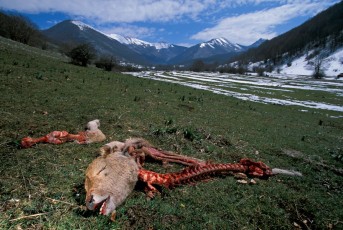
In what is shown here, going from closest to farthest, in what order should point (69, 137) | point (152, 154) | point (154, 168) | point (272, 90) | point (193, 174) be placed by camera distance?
point (193, 174) → point (154, 168) → point (152, 154) → point (69, 137) → point (272, 90)

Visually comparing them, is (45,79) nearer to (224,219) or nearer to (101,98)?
(101,98)

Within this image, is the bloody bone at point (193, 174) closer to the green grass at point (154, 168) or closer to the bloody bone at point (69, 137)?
the green grass at point (154, 168)

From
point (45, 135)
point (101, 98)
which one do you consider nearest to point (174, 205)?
point (45, 135)

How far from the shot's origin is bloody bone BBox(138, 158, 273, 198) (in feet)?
19.8

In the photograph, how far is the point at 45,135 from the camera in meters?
8.02

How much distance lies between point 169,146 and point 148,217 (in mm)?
4202

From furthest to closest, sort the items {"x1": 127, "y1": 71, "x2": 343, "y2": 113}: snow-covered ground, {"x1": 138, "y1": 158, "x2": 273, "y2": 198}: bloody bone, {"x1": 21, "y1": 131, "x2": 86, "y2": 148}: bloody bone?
{"x1": 127, "y1": 71, "x2": 343, "y2": 113}: snow-covered ground < {"x1": 21, "y1": 131, "x2": 86, "y2": 148}: bloody bone < {"x1": 138, "y1": 158, "x2": 273, "y2": 198}: bloody bone

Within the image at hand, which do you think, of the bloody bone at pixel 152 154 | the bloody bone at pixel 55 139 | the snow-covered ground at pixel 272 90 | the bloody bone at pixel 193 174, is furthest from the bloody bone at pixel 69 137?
the snow-covered ground at pixel 272 90

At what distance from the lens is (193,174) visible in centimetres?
665

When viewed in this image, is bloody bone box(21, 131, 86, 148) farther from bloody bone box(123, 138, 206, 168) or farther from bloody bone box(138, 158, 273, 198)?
bloody bone box(138, 158, 273, 198)

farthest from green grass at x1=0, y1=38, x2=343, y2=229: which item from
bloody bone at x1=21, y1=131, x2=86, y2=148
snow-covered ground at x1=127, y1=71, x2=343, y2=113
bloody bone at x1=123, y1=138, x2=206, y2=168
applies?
snow-covered ground at x1=127, y1=71, x2=343, y2=113

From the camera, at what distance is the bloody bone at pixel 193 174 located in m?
6.03

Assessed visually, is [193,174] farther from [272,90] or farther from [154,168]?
[272,90]

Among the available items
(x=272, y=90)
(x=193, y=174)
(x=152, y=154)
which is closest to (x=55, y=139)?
(x=152, y=154)
